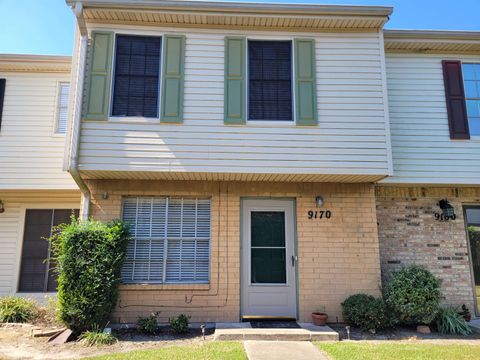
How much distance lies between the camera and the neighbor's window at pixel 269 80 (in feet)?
22.4

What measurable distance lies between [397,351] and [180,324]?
337 cm

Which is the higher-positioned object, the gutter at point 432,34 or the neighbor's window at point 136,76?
the gutter at point 432,34

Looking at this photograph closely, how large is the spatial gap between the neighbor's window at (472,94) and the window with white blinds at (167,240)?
582cm

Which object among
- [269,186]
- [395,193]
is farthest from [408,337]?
[269,186]

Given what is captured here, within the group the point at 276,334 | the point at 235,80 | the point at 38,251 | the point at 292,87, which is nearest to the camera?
the point at 276,334

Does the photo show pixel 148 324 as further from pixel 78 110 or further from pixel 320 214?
pixel 78 110

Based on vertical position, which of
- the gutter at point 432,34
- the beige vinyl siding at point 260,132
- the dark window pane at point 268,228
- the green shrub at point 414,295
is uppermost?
the gutter at point 432,34

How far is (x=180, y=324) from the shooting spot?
→ 6.11 metres

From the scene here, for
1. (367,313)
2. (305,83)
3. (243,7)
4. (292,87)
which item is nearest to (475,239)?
(367,313)

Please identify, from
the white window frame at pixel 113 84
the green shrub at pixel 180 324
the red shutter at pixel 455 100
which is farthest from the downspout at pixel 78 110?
the red shutter at pixel 455 100

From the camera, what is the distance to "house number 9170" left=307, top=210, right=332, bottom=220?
717 cm

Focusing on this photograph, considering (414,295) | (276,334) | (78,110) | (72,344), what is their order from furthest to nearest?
(78,110)
(414,295)
(276,334)
(72,344)

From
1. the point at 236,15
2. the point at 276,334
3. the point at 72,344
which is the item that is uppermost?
the point at 236,15

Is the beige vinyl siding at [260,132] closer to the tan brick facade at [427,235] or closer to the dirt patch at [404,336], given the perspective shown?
the tan brick facade at [427,235]
